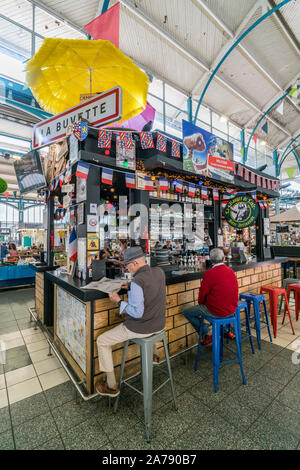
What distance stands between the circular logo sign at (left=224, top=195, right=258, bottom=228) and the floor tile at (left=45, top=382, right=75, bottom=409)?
4.21m

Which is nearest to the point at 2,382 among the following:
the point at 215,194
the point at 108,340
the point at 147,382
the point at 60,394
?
the point at 60,394

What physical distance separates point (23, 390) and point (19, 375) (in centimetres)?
38

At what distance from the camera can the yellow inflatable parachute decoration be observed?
9.25ft

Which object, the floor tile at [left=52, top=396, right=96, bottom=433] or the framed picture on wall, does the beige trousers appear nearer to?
the floor tile at [left=52, top=396, right=96, bottom=433]

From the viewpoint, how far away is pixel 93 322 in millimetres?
2322

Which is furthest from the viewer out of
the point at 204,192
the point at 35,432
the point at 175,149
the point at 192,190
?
the point at 204,192

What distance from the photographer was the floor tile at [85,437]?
5.76 ft

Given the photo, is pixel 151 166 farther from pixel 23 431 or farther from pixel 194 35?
pixel 194 35

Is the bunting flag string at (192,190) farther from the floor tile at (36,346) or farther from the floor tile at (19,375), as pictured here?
the floor tile at (19,375)

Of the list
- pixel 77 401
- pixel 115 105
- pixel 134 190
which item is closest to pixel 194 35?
pixel 134 190

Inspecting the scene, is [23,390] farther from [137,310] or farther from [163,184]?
[163,184]

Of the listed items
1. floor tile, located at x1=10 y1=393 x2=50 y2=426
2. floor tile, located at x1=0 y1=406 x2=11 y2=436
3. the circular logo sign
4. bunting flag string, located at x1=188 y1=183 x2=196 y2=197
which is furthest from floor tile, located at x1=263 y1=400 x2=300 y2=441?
bunting flag string, located at x1=188 y1=183 x2=196 y2=197

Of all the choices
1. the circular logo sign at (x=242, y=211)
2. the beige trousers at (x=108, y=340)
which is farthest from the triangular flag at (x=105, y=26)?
the beige trousers at (x=108, y=340)
